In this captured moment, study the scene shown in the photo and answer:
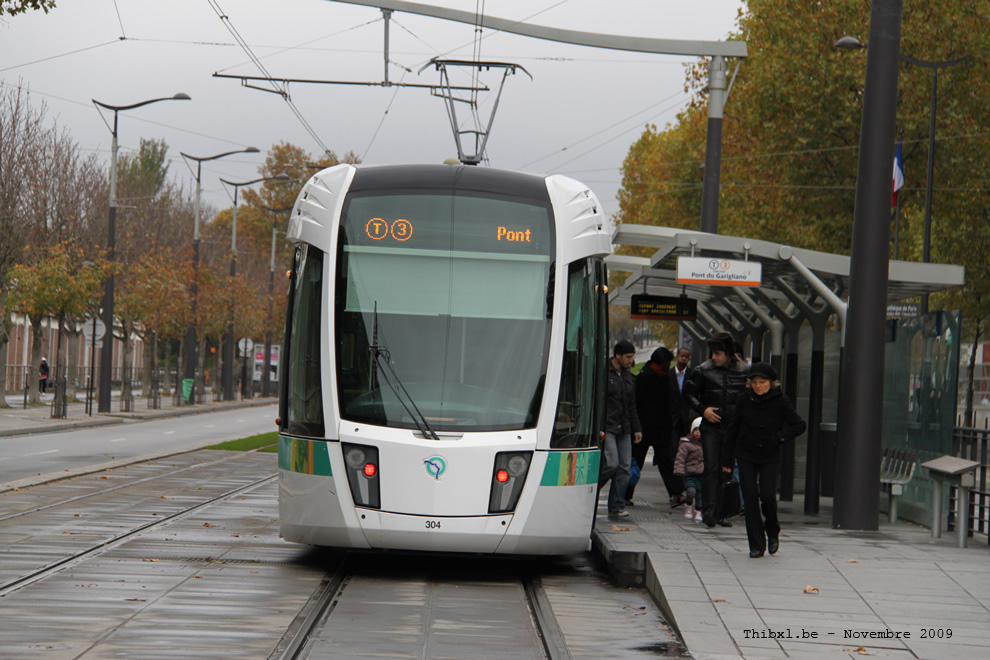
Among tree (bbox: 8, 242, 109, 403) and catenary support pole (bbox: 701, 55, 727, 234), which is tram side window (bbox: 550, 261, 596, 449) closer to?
catenary support pole (bbox: 701, 55, 727, 234)

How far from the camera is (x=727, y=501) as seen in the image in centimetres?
1325

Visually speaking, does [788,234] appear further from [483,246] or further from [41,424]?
[483,246]

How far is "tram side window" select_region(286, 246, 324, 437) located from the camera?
1068 centimetres

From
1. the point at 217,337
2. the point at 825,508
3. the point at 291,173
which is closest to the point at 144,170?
the point at 291,173

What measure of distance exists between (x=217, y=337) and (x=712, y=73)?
4770cm

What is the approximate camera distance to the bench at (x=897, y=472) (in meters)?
14.5

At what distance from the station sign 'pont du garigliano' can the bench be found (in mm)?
2344

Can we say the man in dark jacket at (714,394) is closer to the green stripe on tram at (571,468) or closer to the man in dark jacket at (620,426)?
the man in dark jacket at (620,426)

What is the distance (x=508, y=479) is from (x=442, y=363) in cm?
103

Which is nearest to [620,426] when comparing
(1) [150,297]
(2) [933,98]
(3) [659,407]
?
(3) [659,407]

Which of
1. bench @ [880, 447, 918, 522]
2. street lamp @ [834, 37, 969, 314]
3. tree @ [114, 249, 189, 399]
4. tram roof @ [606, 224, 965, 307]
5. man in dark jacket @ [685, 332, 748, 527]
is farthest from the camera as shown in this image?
tree @ [114, 249, 189, 399]

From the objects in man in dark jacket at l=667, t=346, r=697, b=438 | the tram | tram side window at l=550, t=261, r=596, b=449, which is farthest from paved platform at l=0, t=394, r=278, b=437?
tram side window at l=550, t=261, r=596, b=449

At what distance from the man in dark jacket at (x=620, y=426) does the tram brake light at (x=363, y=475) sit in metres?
4.22

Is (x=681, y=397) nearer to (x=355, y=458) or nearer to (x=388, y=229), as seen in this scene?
(x=388, y=229)
